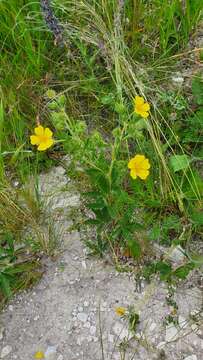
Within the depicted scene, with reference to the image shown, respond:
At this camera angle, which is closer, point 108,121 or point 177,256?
point 177,256

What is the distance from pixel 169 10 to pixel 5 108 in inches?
37.9

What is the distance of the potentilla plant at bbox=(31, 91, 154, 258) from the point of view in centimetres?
191

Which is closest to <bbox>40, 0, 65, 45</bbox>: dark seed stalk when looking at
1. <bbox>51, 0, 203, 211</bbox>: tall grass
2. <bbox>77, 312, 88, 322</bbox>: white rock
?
<bbox>51, 0, 203, 211</bbox>: tall grass

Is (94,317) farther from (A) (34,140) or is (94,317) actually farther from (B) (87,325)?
(A) (34,140)

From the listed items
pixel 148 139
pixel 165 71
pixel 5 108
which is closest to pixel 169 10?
pixel 165 71

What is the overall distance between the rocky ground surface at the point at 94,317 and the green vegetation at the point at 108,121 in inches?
3.0

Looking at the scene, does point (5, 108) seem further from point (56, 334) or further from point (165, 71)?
point (56, 334)

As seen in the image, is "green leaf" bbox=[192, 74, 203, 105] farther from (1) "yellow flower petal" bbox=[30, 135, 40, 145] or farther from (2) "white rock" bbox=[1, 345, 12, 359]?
(2) "white rock" bbox=[1, 345, 12, 359]

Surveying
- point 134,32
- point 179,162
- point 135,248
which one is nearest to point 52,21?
point 134,32

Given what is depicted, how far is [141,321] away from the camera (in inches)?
79.6

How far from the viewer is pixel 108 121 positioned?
249 centimetres

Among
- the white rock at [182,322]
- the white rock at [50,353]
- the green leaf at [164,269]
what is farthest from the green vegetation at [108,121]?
the white rock at [50,353]

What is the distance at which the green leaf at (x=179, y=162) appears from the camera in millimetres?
2203

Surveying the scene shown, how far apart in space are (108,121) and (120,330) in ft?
3.28
